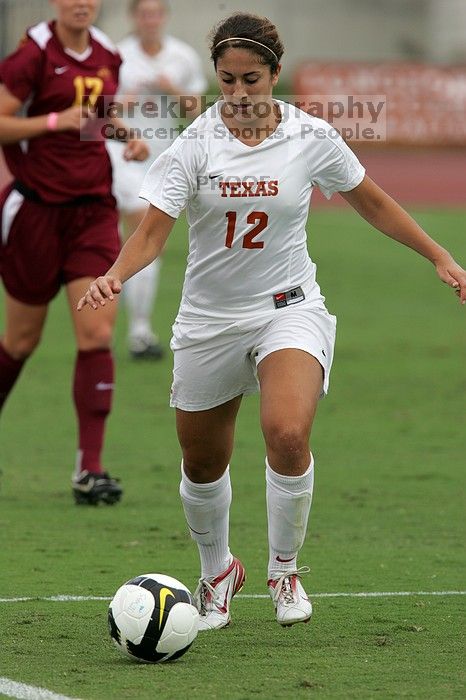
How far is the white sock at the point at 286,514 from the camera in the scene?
5.25 m

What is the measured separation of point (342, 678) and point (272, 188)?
173 cm

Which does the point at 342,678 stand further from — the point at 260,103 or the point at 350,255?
the point at 350,255

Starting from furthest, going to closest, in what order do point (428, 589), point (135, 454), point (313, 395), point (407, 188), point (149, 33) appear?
1. point (407, 188)
2. point (149, 33)
3. point (135, 454)
4. point (428, 589)
5. point (313, 395)

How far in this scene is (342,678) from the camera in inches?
181

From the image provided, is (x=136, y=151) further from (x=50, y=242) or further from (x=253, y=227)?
(x=253, y=227)

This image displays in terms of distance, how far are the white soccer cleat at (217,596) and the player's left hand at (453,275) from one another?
4.28ft

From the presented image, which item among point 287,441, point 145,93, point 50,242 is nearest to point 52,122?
point 50,242

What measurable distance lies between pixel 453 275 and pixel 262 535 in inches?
81.3

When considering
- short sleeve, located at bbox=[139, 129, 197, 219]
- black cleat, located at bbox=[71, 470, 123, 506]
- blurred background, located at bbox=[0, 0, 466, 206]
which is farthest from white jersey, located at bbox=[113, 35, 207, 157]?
blurred background, located at bbox=[0, 0, 466, 206]

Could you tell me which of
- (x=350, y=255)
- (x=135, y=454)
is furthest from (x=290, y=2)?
(x=135, y=454)

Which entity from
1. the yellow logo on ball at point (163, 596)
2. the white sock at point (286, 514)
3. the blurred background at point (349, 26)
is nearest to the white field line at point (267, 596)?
the white sock at point (286, 514)

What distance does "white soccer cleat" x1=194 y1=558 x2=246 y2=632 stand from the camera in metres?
5.40

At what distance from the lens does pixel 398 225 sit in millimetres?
5492

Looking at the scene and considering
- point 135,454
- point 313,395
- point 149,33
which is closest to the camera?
point 313,395
